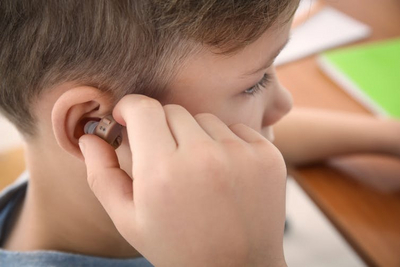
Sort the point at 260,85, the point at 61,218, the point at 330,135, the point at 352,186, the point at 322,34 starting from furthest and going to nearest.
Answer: the point at 322,34 < the point at 330,135 < the point at 352,186 < the point at 61,218 < the point at 260,85

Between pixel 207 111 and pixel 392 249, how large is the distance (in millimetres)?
422

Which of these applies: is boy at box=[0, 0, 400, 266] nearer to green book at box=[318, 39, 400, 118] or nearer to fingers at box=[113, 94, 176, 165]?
fingers at box=[113, 94, 176, 165]

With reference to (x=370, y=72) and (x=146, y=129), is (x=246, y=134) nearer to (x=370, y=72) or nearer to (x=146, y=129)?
(x=146, y=129)

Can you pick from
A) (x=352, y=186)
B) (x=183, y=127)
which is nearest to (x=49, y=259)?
(x=183, y=127)

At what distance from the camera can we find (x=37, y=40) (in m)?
0.48

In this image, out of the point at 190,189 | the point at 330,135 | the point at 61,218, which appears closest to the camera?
the point at 190,189

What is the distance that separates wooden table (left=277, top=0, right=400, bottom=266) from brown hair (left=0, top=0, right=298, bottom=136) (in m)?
0.43

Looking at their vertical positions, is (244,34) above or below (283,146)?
above

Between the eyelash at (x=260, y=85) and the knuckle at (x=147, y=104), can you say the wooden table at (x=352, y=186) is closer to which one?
the eyelash at (x=260, y=85)

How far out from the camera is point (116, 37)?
0.48m

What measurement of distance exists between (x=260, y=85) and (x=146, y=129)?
0.67 ft

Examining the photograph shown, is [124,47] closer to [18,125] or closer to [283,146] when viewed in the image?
[18,125]

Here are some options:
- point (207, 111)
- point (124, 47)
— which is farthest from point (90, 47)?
point (207, 111)

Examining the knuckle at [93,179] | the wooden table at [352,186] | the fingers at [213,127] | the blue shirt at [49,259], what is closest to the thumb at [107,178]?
the knuckle at [93,179]
